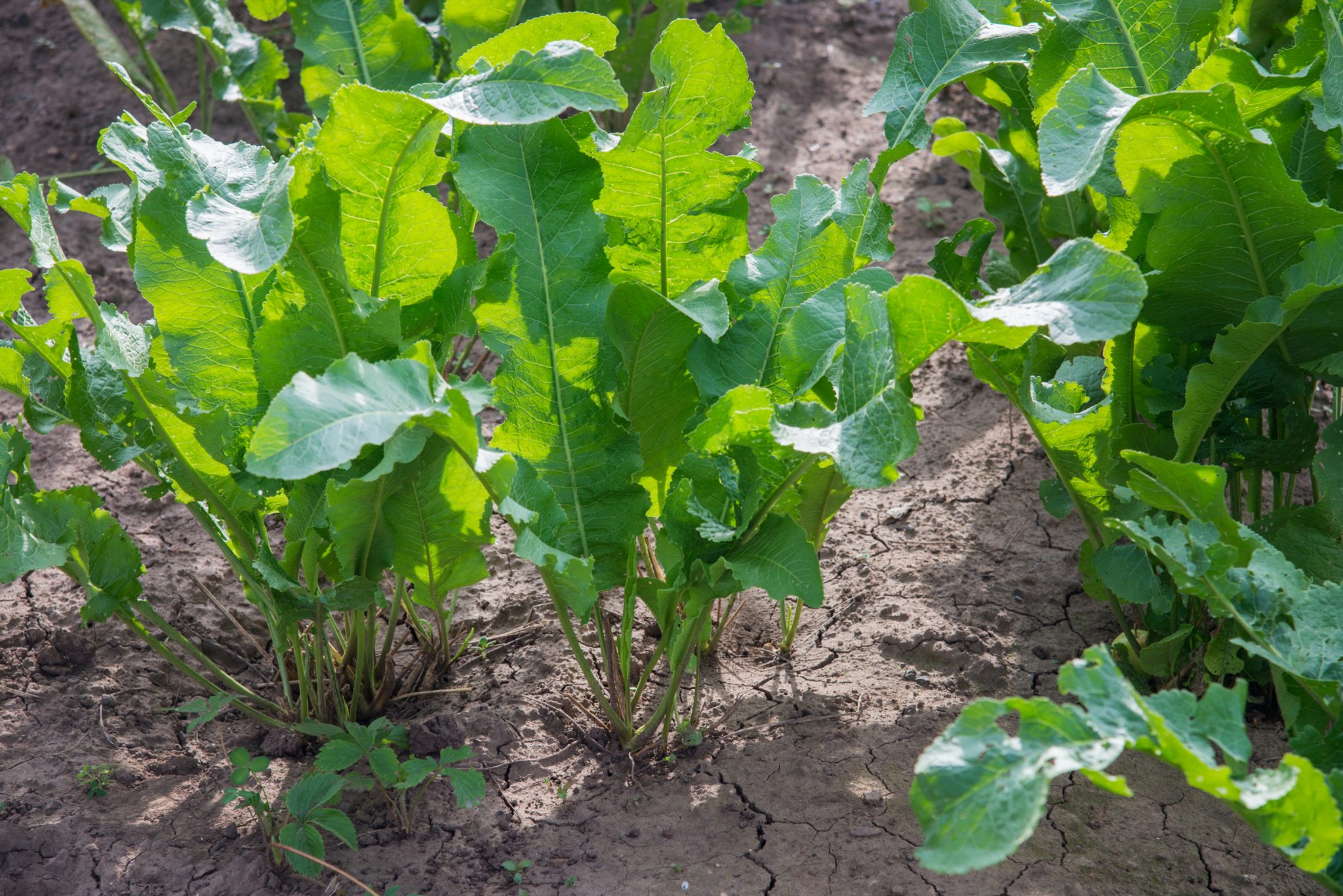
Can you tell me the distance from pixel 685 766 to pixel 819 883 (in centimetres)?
37

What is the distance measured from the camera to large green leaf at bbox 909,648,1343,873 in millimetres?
1152

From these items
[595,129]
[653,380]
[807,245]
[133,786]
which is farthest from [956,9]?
[133,786]

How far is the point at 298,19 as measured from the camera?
2.51 metres

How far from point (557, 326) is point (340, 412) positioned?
0.62 metres

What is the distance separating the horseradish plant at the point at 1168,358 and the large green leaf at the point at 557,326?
59cm

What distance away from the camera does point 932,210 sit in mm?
3521

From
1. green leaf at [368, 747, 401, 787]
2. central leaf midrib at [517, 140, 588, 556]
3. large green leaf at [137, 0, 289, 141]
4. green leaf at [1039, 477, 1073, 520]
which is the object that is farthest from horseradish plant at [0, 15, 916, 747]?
large green leaf at [137, 0, 289, 141]

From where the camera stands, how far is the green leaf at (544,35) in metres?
1.81

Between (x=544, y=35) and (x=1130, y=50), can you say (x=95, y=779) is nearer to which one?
(x=544, y=35)

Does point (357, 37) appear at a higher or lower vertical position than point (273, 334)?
higher

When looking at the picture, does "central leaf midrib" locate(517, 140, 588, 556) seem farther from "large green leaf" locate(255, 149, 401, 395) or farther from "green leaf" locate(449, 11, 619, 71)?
"large green leaf" locate(255, 149, 401, 395)

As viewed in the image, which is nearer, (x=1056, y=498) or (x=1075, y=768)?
(x=1075, y=768)

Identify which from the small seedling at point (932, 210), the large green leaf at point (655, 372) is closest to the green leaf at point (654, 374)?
the large green leaf at point (655, 372)

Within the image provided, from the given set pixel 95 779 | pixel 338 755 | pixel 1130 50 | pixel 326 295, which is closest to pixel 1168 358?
pixel 1130 50
